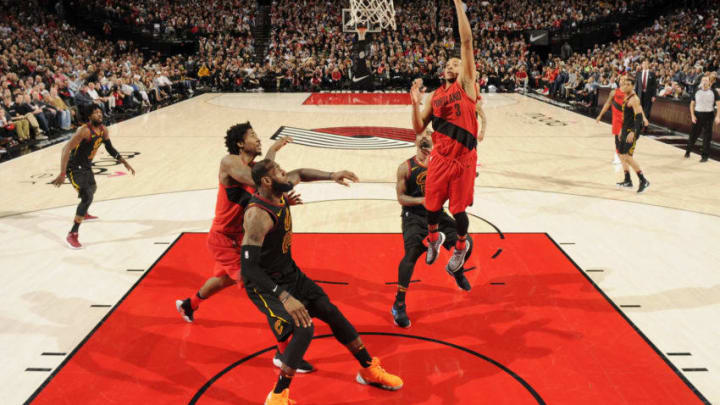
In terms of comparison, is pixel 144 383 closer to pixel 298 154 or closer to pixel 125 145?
pixel 298 154

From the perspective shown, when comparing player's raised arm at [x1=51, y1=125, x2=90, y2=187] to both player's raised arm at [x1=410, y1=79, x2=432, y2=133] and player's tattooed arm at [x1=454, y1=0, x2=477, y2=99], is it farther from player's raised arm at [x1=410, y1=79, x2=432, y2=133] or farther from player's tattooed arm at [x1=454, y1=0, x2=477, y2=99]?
player's tattooed arm at [x1=454, y1=0, x2=477, y2=99]

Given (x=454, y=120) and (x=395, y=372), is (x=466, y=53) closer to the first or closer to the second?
(x=454, y=120)

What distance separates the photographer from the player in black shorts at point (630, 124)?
834 centimetres

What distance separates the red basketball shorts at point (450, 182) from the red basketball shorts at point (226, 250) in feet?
5.15

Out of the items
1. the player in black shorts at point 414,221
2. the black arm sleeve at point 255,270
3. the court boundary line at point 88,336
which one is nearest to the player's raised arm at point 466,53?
the player in black shorts at point 414,221

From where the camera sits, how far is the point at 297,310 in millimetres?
3295

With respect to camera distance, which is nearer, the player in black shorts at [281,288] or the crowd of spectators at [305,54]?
the player in black shorts at [281,288]

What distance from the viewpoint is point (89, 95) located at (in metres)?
15.5

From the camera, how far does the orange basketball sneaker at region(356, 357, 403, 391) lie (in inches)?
144

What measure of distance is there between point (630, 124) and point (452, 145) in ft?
15.8

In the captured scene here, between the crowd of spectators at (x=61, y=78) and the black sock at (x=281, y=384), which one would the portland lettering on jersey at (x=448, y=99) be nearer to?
the black sock at (x=281, y=384)

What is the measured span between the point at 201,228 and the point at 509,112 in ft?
42.4

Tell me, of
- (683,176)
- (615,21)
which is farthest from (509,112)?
(615,21)

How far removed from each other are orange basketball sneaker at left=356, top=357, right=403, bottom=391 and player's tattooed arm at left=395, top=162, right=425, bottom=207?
155 centimetres
